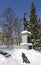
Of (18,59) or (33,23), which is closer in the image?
(18,59)

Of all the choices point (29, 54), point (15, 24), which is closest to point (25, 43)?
point (29, 54)

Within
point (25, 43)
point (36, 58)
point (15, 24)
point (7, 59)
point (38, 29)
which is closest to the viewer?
point (7, 59)

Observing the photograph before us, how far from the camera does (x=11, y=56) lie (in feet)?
40.6

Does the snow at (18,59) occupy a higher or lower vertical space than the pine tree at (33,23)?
lower

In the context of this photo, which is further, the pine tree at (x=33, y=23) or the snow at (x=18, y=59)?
the pine tree at (x=33, y=23)

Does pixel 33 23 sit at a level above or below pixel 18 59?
above

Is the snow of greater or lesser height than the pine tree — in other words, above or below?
below

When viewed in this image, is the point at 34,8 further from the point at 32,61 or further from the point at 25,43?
the point at 32,61

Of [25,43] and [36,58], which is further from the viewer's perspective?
[25,43]

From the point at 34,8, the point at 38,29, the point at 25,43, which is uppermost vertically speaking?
the point at 34,8

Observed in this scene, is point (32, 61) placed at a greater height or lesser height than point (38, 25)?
lesser

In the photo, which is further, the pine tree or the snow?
the pine tree

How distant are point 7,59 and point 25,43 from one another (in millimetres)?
3704

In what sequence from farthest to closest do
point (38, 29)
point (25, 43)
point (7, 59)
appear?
point (38, 29) → point (25, 43) → point (7, 59)
